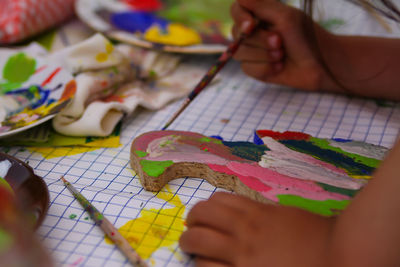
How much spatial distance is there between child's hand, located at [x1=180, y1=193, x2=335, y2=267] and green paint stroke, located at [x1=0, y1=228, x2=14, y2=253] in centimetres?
21

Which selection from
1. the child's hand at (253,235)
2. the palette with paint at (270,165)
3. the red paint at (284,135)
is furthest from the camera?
Answer: the red paint at (284,135)

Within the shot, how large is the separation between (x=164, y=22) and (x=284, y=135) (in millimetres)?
531

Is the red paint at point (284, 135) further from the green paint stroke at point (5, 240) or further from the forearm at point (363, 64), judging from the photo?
the green paint stroke at point (5, 240)

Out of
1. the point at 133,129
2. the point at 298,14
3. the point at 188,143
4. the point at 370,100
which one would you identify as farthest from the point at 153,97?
the point at 370,100

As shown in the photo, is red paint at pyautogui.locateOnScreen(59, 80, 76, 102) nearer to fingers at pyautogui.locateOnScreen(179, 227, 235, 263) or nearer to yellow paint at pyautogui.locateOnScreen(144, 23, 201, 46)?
yellow paint at pyautogui.locateOnScreen(144, 23, 201, 46)

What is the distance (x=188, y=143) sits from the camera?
2.20ft

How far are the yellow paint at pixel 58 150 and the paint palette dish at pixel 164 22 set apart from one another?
349 mm

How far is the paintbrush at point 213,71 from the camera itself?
760 millimetres

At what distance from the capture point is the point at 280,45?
2.91 ft

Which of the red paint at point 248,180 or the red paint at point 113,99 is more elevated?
the red paint at point 113,99

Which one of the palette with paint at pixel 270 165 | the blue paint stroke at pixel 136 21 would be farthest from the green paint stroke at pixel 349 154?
the blue paint stroke at pixel 136 21

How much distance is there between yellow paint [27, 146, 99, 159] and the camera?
71cm

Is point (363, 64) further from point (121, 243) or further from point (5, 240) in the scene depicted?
point (5, 240)

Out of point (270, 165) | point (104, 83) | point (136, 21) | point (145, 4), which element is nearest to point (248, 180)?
point (270, 165)
